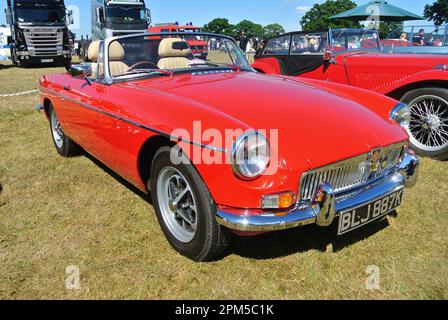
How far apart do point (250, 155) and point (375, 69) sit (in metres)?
3.90

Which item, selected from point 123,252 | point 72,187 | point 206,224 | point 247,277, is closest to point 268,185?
point 206,224

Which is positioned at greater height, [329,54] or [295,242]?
[329,54]

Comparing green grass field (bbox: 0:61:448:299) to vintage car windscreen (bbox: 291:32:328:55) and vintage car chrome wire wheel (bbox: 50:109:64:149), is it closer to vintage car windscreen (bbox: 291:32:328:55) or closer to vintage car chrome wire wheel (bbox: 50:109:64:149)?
vintage car chrome wire wheel (bbox: 50:109:64:149)

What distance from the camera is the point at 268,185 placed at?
76.7 inches

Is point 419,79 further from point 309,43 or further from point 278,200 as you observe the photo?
point 278,200

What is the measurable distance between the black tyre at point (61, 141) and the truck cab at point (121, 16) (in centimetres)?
1114

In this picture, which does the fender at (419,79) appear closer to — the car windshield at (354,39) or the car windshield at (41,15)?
the car windshield at (354,39)

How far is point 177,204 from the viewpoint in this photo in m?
2.49

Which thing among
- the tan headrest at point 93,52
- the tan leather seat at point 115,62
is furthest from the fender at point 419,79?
the tan headrest at point 93,52

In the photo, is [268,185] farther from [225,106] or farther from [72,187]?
[72,187]

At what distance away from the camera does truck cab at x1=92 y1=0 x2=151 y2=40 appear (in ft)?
49.4

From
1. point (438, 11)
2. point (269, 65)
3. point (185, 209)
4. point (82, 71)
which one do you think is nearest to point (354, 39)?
point (269, 65)

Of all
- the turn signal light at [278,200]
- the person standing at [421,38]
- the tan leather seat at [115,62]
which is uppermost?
the person standing at [421,38]

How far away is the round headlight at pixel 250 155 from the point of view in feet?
6.37
